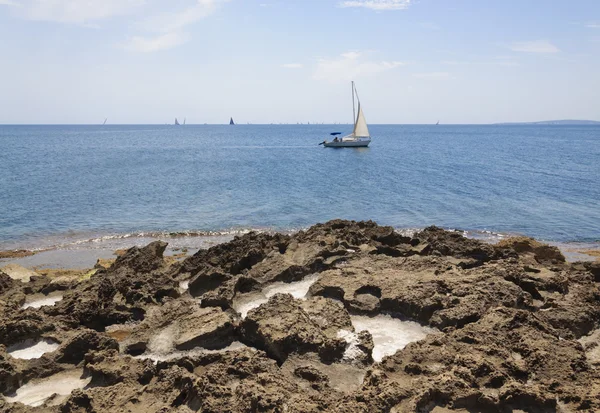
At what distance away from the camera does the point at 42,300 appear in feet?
51.9

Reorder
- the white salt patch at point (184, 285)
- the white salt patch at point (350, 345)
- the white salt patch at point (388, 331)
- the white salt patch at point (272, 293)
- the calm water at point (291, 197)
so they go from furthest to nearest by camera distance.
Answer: the calm water at point (291, 197) → the white salt patch at point (184, 285) → the white salt patch at point (272, 293) → the white salt patch at point (388, 331) → the white salt patch at point (350, 345)

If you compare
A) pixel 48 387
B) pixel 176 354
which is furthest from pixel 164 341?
pixel 48 387

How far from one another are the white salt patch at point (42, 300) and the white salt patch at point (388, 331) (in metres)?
9.39

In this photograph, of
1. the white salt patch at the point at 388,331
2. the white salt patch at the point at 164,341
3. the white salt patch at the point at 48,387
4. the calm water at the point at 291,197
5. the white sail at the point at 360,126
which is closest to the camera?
the white salt patch at the point at 48,387

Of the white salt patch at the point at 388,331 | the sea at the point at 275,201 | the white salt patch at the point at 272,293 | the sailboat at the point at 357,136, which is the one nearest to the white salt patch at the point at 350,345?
the white salt patch at the point at 388,331

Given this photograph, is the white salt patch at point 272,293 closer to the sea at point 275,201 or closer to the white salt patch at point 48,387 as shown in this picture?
the white salt patch at point 48,387

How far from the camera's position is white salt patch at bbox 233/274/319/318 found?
46.9ft

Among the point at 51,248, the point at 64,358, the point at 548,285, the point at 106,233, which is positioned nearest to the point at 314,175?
the point at 106,233

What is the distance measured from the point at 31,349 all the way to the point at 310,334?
6.96 m

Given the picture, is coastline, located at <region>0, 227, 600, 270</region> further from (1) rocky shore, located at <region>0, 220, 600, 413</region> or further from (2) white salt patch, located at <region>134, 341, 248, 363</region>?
(2) white salt patch, located at <region>134, 341, 248, 363</region>

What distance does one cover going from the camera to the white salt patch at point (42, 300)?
15.5 meters

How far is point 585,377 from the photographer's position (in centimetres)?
993

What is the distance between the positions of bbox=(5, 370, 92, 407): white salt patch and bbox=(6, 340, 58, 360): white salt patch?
1.25m

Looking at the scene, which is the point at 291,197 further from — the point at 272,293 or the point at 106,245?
the point at 272,293
